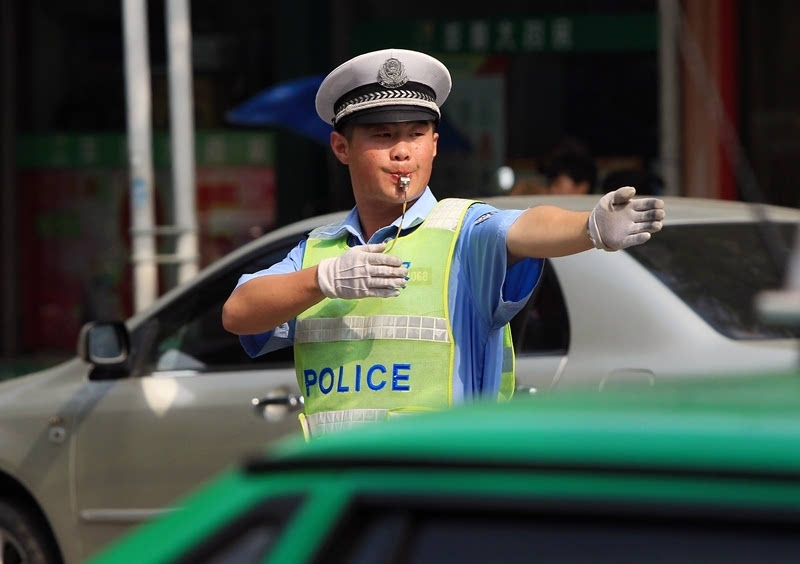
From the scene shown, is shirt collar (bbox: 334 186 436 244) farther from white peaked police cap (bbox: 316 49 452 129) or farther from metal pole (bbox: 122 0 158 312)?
metal pole (bbox: 122 0 158 312)

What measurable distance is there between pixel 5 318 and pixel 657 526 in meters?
12.1

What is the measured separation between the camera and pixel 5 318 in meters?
12.8

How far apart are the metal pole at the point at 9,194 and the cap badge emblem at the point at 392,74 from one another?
411 inches

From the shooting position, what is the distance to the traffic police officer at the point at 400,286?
8.46 feet

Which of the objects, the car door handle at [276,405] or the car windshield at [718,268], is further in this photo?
the car door handle at [276,405]

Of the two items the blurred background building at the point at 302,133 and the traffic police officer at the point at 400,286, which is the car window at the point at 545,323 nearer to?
the traffic police officer at the point at 400,286

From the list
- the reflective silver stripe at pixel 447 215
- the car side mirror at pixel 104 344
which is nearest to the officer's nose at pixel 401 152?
the reflective silver stripe at pixel 447 215

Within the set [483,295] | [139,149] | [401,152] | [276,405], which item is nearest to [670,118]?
[139,149]

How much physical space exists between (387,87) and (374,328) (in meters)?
0.48

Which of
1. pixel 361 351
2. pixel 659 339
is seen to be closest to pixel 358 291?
pixel 361 351

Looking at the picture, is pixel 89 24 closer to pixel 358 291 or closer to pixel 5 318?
pixel 5 318

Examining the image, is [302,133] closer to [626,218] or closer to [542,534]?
[626,218]

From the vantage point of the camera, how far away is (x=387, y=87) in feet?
9.20

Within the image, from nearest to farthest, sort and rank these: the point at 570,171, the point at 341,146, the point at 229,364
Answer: the point at 341,146 → the point at 229,364 → the point at 570,171
